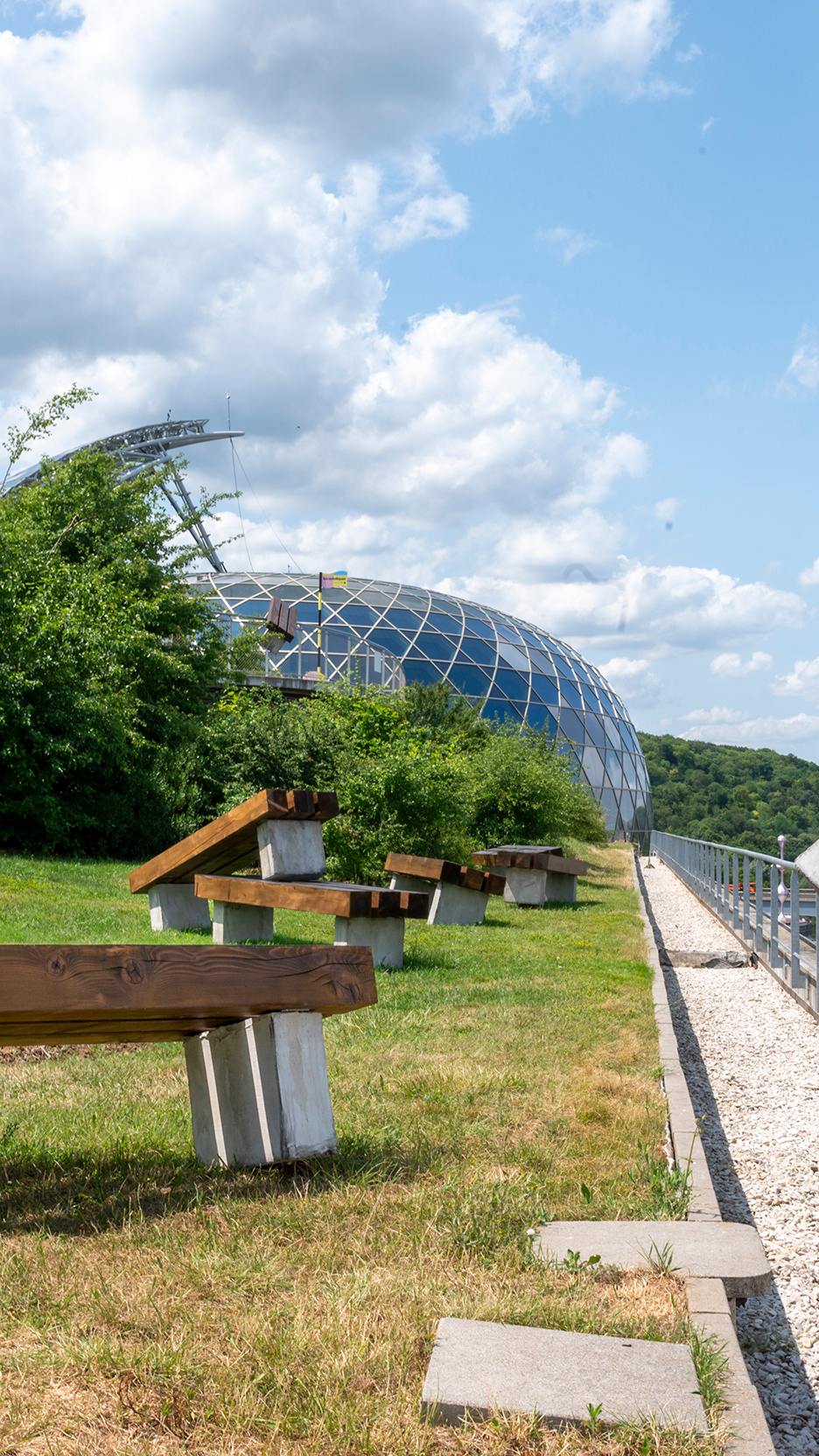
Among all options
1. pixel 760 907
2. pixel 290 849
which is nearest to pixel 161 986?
pixel 290 849

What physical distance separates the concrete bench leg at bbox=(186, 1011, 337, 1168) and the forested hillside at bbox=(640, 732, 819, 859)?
58034 millimetres

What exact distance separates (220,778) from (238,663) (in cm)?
566

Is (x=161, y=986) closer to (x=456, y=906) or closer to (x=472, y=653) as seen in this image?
(x=456, y=906)

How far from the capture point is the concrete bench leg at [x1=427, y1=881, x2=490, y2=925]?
1069 cm

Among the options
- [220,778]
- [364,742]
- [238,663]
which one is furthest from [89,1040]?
[238,663]

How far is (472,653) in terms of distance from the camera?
44688 mm

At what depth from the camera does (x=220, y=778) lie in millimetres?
16969

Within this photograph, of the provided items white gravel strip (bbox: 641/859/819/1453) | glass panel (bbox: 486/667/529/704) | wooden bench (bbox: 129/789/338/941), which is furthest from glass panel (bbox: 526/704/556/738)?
wooden bench (bbox: 129/789/338/941)

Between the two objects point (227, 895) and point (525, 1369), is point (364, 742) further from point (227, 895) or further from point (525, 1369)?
point (525, 1369)

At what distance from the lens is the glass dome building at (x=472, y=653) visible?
41.8 meters

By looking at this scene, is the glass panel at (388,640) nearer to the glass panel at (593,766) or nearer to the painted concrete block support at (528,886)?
the glass panel at (593,766)

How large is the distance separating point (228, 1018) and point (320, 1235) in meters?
0.81

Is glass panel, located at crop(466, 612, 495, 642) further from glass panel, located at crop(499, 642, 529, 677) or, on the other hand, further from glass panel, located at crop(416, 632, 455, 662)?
glass panel, located at crop(416, 632, 455, 662)

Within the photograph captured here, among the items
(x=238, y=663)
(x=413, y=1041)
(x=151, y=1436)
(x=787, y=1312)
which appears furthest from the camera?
(x=238, y=663)
